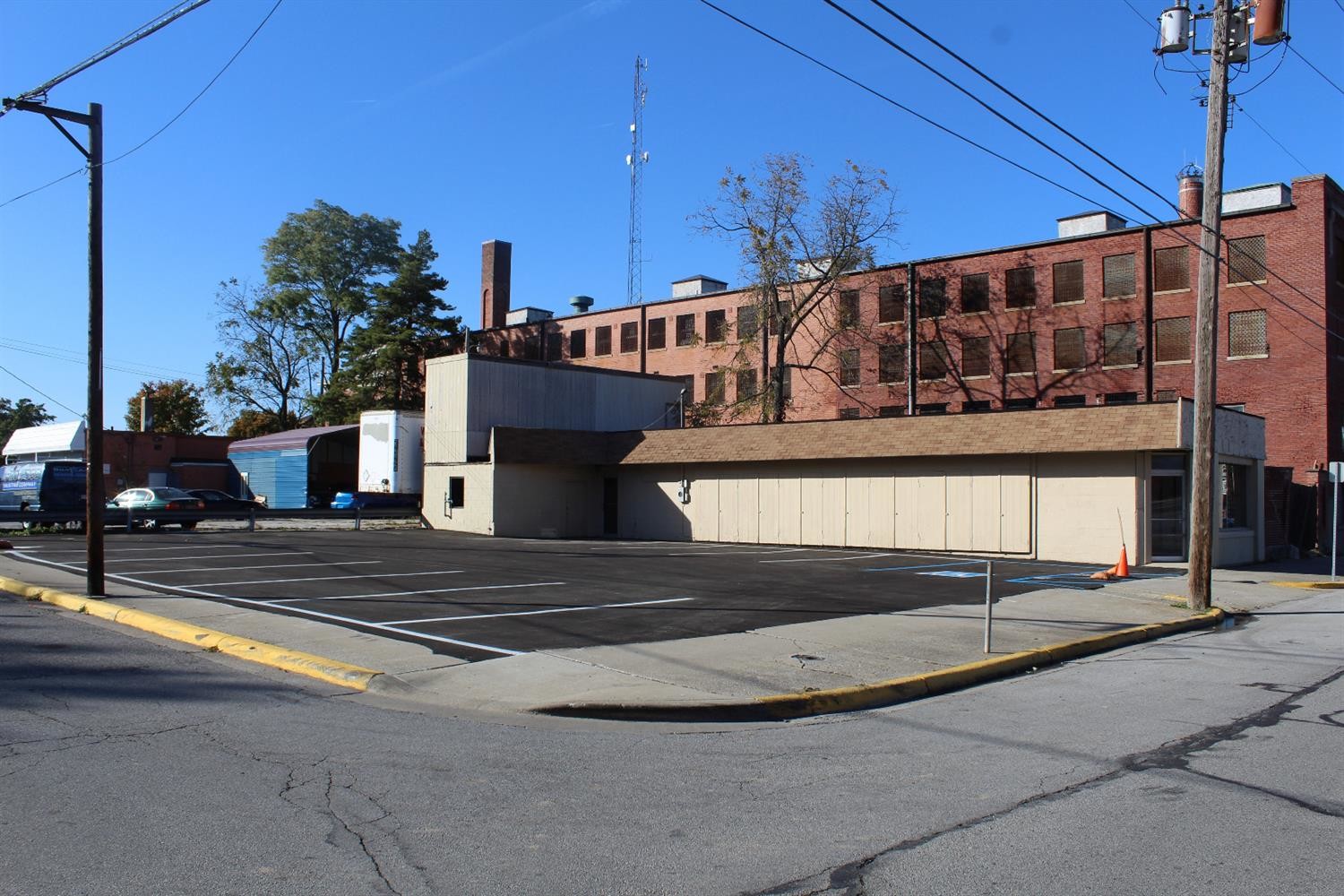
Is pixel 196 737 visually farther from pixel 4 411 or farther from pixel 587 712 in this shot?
pixel 4 411

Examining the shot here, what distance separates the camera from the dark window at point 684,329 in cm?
5819

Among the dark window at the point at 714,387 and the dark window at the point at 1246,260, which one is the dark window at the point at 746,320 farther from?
the dark window at the point at 1246,260

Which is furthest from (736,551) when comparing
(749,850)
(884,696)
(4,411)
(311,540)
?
(4,411)

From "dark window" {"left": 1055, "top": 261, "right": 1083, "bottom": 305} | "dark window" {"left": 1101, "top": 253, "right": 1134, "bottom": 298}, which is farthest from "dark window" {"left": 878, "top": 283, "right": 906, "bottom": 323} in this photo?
"dark window" {"left": 1101, "top": 253, "right": 1134, "bottom": 298}

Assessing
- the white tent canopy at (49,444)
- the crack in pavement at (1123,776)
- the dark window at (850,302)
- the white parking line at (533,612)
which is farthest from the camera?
the dark window at (850,302)

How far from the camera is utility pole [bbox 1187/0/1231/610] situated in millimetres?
16562

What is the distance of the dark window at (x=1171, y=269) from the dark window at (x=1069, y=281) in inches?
120

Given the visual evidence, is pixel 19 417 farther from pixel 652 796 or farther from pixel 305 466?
pixel 652 796

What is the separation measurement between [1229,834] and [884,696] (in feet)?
13.9

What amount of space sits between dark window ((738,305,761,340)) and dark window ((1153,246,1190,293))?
17.6m

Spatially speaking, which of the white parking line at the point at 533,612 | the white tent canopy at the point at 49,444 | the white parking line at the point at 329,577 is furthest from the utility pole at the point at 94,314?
the white tent canopy at the point at 49,444

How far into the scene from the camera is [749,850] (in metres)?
5.25

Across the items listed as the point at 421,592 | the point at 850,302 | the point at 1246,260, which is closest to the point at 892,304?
the point at 850,302

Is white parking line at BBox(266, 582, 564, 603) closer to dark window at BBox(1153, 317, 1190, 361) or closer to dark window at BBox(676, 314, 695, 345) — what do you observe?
dark window at BBox(1153, 317, 1190, 361)
